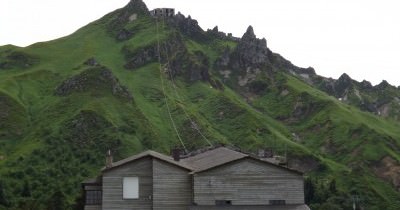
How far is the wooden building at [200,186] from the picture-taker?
65.6 metres

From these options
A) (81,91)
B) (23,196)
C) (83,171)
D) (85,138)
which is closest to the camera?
(23,196)

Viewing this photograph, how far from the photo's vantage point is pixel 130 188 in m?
66.1

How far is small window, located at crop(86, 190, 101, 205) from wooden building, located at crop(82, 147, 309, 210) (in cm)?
57

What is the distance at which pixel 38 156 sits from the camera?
5984 inches

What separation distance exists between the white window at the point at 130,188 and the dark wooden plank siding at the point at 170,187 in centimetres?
200

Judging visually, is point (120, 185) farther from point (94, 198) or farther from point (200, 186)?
point (200, 186)

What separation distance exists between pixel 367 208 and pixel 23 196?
3136 inches

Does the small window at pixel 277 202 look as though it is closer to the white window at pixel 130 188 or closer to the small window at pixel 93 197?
the white window at pixel 130 188

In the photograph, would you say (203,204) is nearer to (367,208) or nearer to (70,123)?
(367,208)

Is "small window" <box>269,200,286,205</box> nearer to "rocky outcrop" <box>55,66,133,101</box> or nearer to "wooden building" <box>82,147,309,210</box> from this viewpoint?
"wooden building" <box>82,147,309,210</box>

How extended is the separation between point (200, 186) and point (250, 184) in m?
5.22

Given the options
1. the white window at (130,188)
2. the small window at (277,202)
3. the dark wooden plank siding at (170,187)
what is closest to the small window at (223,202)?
the dark wooden plank siding at (170,187)

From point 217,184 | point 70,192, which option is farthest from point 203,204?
point 70,192

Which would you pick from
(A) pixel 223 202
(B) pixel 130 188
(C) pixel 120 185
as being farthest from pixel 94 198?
(A) pixel 223 202
